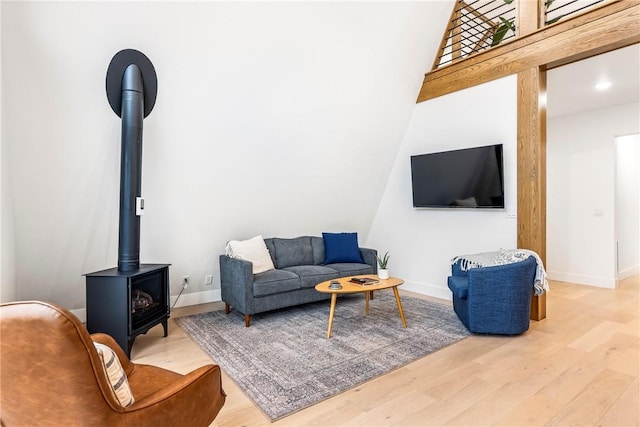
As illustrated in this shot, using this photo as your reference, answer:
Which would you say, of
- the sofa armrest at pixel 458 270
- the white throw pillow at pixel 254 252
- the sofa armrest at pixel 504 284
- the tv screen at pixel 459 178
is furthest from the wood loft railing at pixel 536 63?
the white throw pillow at pixel 254 252

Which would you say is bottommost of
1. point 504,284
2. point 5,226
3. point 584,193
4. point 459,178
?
point 504,284

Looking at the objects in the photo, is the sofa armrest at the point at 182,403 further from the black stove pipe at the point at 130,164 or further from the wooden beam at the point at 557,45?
the wooden beam at the point at 557,45

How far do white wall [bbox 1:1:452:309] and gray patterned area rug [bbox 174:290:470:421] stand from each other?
1183 mm

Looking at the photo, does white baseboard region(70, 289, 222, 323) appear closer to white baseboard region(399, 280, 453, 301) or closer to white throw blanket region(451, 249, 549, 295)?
white baseboard region(399, 280, 453, 301)

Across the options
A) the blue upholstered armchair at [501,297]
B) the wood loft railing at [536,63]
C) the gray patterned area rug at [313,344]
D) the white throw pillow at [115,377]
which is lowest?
the gray patterned area rug at [313,344]

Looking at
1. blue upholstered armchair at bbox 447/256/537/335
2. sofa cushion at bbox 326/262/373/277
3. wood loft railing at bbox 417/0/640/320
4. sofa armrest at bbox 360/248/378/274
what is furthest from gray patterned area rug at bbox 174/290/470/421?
wood loft railing at bbox 417/0/640/320

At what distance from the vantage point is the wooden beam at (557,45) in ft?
10.1

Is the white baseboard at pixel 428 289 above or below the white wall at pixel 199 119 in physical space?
below

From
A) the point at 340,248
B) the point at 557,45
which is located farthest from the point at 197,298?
the point at 557,45

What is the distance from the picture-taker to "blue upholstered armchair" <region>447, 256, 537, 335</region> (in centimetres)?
319

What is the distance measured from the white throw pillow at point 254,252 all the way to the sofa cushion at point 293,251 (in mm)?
274

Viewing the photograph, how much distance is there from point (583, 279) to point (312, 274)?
166 inches

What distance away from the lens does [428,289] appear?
483 centimetres

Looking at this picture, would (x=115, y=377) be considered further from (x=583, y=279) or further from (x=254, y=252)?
(x=583, y=279)
